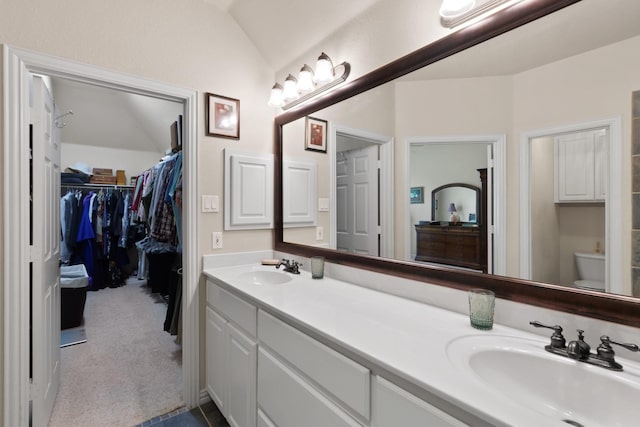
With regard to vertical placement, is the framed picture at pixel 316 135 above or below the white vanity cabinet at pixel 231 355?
above

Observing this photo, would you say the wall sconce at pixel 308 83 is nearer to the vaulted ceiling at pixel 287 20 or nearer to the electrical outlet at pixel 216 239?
the vaulted ceiling at pixel 287 20

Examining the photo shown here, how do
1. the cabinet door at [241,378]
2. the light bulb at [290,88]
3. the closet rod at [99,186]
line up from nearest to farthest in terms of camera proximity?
the cabinet door at [241,378]
the light bulb at [290,88]
the closet rod at [99,186]

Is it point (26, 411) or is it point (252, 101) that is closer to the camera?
point (26, 411)

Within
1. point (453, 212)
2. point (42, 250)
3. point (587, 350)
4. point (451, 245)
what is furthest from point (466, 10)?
point (42, 250)

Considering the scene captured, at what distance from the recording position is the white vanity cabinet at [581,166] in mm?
916

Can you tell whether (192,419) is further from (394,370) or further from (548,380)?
(548,380)

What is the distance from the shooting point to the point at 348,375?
35.8 inches

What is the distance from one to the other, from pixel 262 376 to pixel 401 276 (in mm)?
A: 776

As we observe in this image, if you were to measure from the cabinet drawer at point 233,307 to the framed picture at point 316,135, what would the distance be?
1.07 meters

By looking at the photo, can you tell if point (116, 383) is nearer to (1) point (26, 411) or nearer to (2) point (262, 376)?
(1) point (26, 411)

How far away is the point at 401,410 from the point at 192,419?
164cm

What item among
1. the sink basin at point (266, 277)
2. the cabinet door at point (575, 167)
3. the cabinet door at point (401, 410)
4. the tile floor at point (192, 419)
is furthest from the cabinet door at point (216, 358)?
the cabinet door at point (575, 167)

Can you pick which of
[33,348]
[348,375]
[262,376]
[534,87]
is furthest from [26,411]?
[534,87]

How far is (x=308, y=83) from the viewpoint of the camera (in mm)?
1926
